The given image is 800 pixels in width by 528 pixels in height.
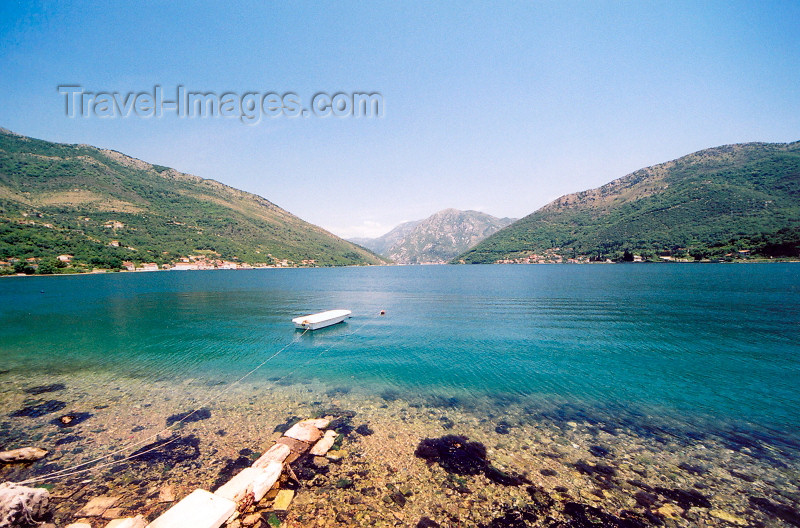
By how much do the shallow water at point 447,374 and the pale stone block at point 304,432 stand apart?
1.81m

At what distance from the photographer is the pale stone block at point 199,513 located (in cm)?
718

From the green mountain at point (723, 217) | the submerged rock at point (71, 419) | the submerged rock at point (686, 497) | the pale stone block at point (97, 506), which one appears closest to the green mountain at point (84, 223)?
the submerged rock at point (71, 419)

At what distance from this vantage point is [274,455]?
10.5m

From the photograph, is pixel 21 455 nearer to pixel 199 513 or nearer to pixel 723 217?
pixel 199 513

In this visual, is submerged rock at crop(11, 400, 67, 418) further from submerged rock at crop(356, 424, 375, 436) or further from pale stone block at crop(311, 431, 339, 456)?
submerged rock at crop(356, 424, 375, 436)

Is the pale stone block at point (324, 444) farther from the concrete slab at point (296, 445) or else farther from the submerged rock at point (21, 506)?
the submerged rock at point (21, 506)

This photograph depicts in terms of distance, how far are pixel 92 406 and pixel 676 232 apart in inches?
8583

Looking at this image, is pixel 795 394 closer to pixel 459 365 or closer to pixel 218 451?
pixel 459 365

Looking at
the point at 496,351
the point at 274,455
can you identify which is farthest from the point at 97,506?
the point at 496,351

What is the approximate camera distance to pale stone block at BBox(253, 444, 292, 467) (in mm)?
10205

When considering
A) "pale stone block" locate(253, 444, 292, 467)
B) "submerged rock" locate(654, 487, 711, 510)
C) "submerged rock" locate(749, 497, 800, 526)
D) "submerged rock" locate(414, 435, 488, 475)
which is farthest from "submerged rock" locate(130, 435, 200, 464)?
"submerged rock" locate(749, 497, 800, 526)

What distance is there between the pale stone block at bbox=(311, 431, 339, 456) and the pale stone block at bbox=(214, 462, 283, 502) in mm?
1645

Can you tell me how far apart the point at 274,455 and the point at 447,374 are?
12341 mm

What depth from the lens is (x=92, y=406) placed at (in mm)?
15664
